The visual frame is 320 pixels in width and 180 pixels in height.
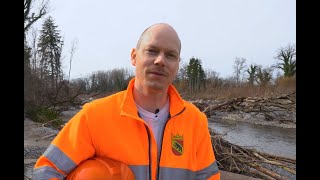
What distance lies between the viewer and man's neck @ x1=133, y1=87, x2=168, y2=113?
89.8 inches

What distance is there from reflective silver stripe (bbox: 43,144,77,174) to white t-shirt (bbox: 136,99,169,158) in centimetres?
58

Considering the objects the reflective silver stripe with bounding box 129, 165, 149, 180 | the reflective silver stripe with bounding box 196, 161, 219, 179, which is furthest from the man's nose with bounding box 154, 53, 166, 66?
the reflective silver stripe with bounding box 196, 161, 219, 179

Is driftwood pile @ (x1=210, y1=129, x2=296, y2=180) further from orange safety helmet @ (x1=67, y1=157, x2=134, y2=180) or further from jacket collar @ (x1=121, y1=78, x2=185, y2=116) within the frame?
orange safety helmet @ (x1=67, y1=157, x2=134, y2=180)

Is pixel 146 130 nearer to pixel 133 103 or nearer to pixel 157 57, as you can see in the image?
pixel 133 103

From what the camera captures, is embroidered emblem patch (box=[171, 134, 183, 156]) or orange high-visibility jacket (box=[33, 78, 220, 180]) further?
embroidered emblem patch (box=[171, 134, 183, 156])

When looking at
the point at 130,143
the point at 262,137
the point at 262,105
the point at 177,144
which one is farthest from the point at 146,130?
the point at 262,105

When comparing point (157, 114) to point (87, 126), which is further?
point (157, 114)

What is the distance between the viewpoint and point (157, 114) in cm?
229

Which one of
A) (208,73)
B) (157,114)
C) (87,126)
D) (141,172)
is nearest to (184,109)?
(157,114)

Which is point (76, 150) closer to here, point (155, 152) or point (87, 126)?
point (87, 126)

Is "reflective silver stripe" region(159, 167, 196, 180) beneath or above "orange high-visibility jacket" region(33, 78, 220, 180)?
beneath
